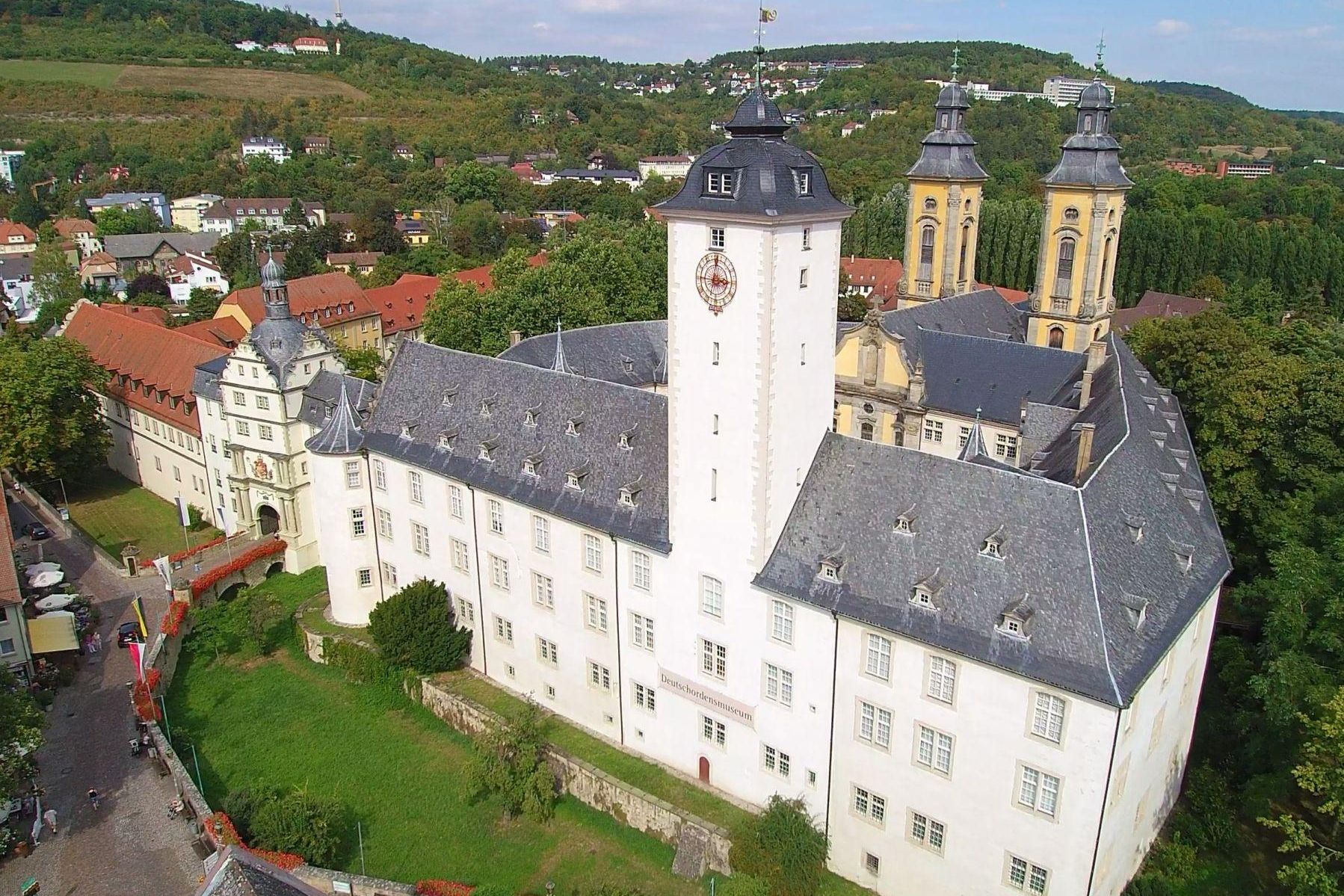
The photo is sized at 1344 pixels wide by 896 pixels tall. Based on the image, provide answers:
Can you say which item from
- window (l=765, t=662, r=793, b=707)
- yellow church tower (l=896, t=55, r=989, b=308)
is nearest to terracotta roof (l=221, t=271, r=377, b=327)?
yellow church tower (l=896, t=55, r=989, b=308)

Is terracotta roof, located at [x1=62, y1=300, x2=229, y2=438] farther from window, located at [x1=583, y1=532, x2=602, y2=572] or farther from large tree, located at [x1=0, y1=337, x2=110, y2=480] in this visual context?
window, located at [x1=583, y1=532, x2=602, y2=572]

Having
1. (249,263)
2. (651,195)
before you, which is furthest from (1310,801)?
(651,195)

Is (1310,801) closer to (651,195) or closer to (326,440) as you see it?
(326,440)

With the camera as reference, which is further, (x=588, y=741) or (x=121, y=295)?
(x=121, y=295)

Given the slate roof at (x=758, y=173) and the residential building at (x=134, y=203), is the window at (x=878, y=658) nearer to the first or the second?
the slate roof at (x=758, y=173)

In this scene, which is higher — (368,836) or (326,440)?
(326,440)

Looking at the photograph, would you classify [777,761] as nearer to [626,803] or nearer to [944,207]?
[626,803]
